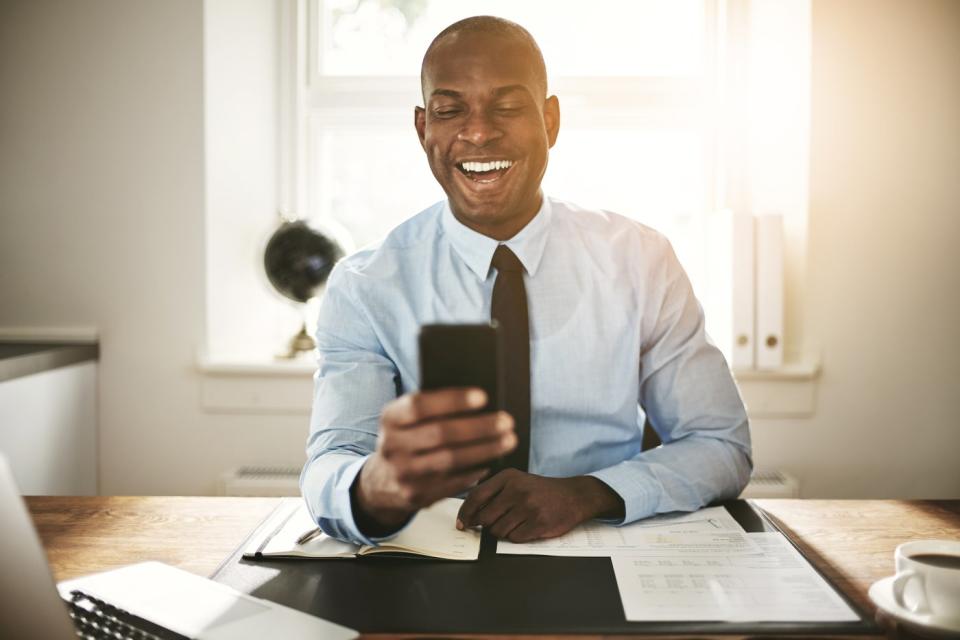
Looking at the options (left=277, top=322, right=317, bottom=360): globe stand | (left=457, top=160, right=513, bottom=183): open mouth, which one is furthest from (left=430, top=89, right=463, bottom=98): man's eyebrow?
(left=277, top=322, right=317, bottom=360): globe stand

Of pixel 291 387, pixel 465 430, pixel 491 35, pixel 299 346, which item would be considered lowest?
pixel 291 387

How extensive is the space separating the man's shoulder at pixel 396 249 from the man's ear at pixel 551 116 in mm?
242

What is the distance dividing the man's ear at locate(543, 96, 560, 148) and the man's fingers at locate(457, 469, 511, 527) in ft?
2.24

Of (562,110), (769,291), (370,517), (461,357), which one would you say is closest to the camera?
(461,357)

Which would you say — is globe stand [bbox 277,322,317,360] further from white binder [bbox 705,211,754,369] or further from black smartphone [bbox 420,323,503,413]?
black smartphone [bbox 420,323,503,413]

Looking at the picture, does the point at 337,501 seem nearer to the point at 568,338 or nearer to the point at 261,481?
the point at 568,338

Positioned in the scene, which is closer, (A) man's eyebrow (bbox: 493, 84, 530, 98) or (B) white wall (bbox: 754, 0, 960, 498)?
(A) man's eyebrow (bbox: 493, 84, 530, 98)

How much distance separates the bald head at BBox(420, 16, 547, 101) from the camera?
1.31 m

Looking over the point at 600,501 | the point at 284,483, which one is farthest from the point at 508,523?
the point at 284,483

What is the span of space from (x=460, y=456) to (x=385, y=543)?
295 millimetres

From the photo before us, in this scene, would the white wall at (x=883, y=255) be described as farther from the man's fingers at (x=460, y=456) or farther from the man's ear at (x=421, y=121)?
the man's fingers at (x=460, y=456)

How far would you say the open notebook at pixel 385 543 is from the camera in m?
0.93

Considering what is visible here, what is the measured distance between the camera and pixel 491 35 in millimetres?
1309

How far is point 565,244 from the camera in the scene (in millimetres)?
1423
